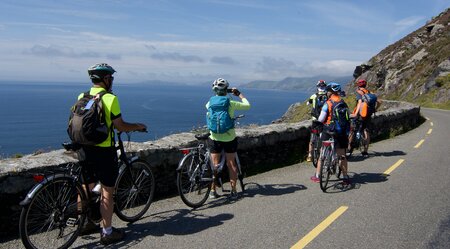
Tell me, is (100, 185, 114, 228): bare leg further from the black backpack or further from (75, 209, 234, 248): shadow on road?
the black backpack

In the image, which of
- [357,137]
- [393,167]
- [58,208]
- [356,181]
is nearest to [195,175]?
[58,208]

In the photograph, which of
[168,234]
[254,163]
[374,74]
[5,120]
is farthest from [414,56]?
[5,120]

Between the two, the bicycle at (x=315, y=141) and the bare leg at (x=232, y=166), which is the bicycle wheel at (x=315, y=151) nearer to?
the bicycle at (x=315, y=141)

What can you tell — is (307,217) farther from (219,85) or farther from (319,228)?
(219,85)

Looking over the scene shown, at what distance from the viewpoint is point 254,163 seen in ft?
30.5

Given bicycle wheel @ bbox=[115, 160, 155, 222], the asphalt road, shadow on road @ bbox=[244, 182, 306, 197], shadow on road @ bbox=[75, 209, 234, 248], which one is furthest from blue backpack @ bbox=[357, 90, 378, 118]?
bicycle wheel @ bbox=[115, 160, 155, 222]

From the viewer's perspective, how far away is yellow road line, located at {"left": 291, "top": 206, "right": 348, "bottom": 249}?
4.90m

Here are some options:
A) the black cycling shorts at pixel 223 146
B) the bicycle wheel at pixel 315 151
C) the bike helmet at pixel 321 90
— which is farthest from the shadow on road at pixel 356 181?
the bike helmet at pixel 321 90

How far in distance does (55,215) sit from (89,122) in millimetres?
1202

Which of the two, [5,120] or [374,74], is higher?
[374,74]

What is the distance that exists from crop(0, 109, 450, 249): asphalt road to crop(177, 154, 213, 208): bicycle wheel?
6.8 inches

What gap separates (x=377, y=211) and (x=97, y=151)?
14.2 ft

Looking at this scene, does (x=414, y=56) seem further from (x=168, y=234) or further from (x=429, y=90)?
(x=168, y=234)

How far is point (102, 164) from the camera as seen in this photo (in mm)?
4906
